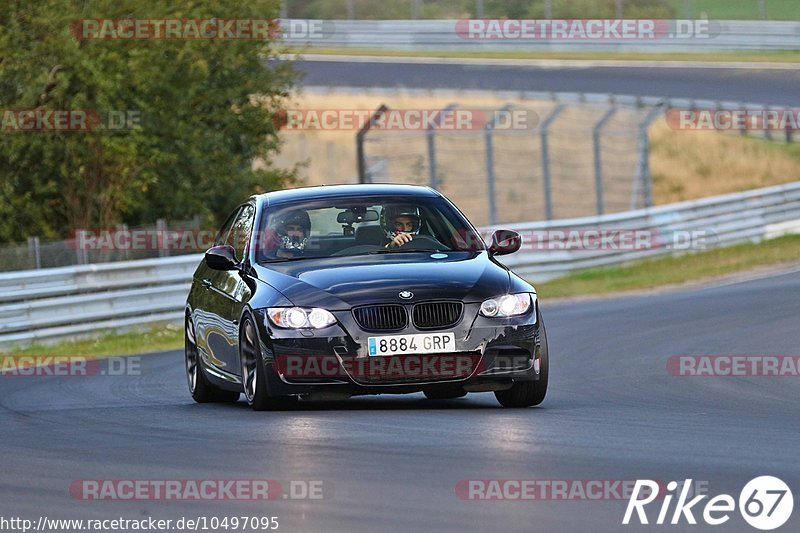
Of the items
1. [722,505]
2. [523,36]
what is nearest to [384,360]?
[722,505]

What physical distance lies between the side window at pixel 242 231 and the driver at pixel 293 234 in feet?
1.01

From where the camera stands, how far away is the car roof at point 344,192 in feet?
37.8

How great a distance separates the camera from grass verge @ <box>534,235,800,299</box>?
25.5 meters

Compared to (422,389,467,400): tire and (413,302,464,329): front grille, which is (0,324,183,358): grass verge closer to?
(422,389,467,400): tire

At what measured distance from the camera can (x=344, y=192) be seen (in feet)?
37.8

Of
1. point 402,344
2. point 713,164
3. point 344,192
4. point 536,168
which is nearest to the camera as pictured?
point 402,344

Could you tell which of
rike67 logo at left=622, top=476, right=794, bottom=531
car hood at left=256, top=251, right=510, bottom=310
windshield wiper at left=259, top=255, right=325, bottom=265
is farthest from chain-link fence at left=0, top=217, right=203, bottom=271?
rike67 logo at left=622, top=476, right=794, bottom=531

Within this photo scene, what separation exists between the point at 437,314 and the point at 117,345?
461 inches

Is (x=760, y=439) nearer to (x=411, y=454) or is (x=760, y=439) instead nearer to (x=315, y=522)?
(x=411, y=454)

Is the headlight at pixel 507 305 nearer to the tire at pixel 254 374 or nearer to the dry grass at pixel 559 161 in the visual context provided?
the tire at pixel 254 374

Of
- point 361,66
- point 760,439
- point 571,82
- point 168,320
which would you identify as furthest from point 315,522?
point 361,66

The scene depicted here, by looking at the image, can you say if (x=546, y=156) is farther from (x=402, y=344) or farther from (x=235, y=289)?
(x=402, y=344)

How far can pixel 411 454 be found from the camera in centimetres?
813

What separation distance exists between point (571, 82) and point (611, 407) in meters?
32.5
